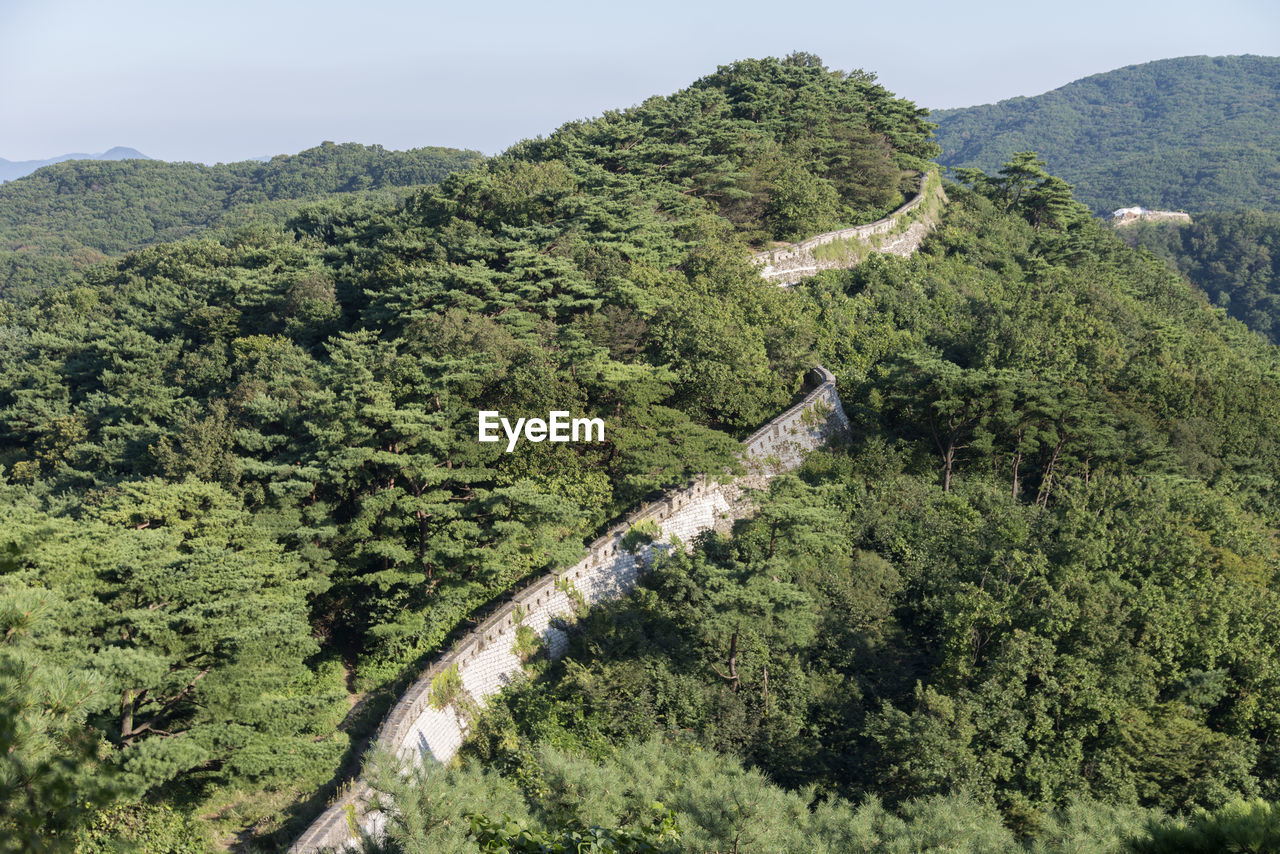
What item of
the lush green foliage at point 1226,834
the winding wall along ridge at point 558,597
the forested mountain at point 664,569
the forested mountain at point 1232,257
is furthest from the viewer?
the forested mountain at point 1232,257

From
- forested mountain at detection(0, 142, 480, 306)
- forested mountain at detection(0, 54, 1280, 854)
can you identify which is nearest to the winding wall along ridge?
forested mountain at detection(0, 54, 1280, 854)

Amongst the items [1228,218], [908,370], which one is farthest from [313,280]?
[1228,218]

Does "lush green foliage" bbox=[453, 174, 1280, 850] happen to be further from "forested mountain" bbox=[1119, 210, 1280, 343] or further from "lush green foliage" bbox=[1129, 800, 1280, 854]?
"forested mountain" bbox=[1119, 210, 1280, 343]

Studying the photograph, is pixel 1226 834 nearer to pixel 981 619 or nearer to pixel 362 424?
pixel 981 619

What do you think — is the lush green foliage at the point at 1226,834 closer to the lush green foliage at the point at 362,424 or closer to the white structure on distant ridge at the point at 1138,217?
the lush green foliage at the point at 362,424

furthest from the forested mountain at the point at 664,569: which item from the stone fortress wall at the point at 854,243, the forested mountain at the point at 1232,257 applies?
the forested mountain at the point at 1232,257

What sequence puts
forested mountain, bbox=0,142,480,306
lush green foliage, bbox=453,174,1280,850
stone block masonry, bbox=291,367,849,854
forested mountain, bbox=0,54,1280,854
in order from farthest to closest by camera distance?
1. forested mountain, bbox=0,142,480,306
2. lush green foliage, bbox=453,174,1280,850
3. stone block masonry, bbox=291,367,849,854
4. forested mountain, bbox=0,54,1280,854

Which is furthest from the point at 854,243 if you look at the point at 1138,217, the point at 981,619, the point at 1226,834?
the point at 1138,217

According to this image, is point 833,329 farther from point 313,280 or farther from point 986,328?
point 313,280
